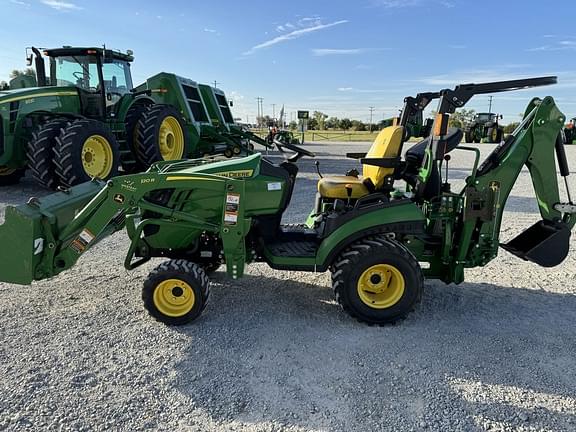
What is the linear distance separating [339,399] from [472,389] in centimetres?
85

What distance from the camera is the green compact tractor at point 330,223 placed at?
358 cm

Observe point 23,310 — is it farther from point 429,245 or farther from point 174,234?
point 429,245

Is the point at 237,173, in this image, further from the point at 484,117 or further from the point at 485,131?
the point at 484,117

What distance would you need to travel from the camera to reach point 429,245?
4172 mm

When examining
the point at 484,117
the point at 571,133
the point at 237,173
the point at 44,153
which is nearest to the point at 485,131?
the point at 484,117

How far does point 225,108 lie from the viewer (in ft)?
48.5

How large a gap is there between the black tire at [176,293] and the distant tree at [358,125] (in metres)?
61.4

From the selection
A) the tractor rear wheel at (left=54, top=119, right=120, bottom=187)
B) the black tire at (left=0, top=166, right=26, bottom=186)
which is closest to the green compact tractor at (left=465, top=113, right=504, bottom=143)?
the tractor rear wheel at (left=54, top=119, right=120, bottom=187)

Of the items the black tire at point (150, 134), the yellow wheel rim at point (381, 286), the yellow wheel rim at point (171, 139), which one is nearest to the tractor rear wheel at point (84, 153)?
the black tire at point (150, 134)

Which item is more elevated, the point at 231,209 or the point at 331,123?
the point at 331,123

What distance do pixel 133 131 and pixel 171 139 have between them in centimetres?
98

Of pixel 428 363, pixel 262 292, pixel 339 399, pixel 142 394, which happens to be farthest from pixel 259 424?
pixel 262 292

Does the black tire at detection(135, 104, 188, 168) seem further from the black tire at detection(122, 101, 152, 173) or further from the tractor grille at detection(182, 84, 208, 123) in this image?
the tractor grille at detection(182, 84, 208, 123)

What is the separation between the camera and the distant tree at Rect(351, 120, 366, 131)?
6409 centimetres
